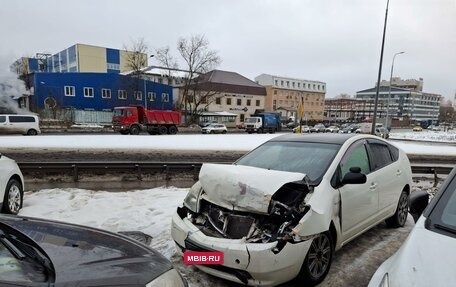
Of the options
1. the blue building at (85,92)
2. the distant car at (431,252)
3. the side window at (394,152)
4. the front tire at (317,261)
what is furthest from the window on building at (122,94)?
the distant car at (431,252)

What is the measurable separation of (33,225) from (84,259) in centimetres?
94

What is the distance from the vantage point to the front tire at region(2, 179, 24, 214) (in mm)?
5648

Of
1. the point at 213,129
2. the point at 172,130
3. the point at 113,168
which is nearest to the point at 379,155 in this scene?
the point at 113,168

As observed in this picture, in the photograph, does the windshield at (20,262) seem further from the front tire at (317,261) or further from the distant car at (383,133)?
the distant car at (383,133)

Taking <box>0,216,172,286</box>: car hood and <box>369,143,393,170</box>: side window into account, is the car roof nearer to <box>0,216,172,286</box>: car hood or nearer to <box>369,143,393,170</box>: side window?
<box>369,143,393,170</box>: side window

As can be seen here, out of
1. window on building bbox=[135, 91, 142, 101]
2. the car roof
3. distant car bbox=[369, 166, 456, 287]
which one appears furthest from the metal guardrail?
window on building bbox=[135, 91, 142, 101]

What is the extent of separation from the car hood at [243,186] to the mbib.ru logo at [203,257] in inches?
20.1

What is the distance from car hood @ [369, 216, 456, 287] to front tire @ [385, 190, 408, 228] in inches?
139

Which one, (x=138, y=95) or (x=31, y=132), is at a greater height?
(x=138, y=95)

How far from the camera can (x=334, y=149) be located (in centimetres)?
442

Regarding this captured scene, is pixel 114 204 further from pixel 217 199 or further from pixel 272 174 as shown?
pixel 272 174

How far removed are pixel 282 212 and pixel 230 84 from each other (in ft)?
240

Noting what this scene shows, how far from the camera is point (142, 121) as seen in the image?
33.0 meters

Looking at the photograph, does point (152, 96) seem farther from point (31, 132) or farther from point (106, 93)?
point (31, 132)
